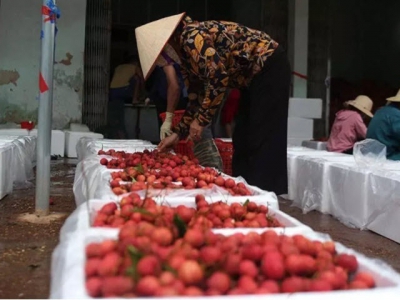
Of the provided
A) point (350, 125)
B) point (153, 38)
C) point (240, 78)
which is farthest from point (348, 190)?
point (153, 38)

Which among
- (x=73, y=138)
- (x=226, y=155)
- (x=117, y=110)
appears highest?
(x=117, y=110)

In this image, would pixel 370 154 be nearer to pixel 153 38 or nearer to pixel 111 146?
pixel 153 38

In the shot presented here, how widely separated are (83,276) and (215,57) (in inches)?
71.4

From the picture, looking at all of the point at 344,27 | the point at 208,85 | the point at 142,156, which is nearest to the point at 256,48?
the point at 208,85

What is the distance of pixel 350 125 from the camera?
520 centimetres

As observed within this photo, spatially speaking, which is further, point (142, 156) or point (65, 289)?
point (142, 156)

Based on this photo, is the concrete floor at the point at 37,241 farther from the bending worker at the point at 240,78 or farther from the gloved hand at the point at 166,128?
the gloved hand at the point at 166,128

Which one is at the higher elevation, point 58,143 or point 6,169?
point 58,143

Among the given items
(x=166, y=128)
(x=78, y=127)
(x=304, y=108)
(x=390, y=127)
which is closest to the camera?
(x=166, y=128)

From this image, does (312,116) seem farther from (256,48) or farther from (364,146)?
(256,48)

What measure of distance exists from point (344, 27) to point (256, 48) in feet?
34.0

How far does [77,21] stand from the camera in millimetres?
8250

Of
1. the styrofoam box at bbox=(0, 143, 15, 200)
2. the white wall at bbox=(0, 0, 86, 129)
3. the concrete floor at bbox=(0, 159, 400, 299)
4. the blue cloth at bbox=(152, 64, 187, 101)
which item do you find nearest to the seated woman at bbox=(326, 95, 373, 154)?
the concrete floor at bbox=(0, 159, 400, 299)

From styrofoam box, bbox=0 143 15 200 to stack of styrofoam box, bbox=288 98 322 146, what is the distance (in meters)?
4.70
